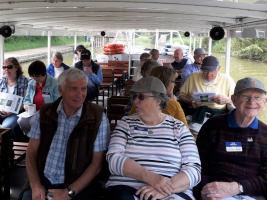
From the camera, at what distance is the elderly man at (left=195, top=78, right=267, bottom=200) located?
250cm

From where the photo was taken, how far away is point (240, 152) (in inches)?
101

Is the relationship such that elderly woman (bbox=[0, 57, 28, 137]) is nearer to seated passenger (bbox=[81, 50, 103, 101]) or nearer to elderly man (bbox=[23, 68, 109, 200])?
seated passenger (bbox=[81, 50, 103, 101])

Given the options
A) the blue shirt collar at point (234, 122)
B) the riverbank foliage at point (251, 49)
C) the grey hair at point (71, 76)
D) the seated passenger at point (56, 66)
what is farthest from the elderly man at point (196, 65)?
the grey hair at point (71, 76)

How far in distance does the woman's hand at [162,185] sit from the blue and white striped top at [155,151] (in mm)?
99

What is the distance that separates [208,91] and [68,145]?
2309mm

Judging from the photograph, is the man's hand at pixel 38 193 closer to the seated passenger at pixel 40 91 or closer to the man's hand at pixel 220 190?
the man's hand at pixel 220 190

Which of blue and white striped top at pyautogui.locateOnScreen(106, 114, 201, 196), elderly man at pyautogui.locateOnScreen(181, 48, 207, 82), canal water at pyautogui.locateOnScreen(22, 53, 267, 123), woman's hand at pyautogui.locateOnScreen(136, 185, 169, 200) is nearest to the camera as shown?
woman's hand at pyautogui.locateOnScreen(136, 185, 169, 200)

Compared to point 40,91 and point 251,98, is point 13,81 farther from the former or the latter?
point 251,98

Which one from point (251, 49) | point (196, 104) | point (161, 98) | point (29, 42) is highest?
point (29, 42)

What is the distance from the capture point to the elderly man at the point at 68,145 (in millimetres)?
2562

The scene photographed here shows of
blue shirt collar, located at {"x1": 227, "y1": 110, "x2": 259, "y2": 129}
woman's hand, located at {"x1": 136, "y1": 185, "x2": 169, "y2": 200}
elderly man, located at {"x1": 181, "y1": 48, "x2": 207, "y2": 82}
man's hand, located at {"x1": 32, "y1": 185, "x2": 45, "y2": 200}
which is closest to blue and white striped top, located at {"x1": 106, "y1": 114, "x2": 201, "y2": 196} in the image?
woman's hand, located at {"x1": 136, "y1": 185, "x2": 169, "y2": 200}

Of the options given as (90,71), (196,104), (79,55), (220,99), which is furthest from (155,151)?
(79,55)

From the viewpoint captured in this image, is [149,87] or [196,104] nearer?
[149,87]

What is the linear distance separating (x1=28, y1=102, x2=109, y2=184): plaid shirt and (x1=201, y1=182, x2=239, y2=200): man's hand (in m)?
0.75
